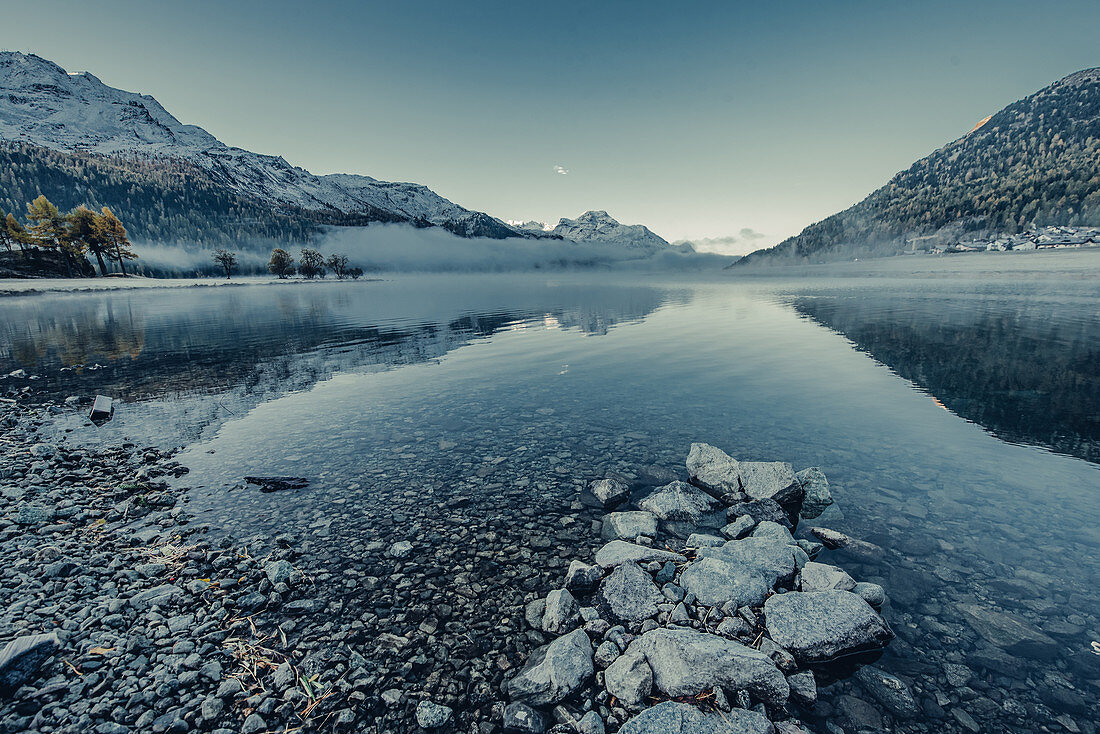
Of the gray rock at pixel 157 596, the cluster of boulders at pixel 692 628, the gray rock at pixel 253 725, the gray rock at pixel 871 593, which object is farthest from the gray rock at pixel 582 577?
the gray rock at pixel 157 596

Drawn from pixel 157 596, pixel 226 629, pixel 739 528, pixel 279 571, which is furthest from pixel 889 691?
pixel 157 596

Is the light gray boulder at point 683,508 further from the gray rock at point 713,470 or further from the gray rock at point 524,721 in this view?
the gray rock at point 524,721

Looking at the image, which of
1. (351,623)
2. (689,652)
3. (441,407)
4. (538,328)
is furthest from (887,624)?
(538,328)

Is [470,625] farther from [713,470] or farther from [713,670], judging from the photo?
[713,470]

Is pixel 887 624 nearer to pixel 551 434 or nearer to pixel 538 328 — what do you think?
pixel 551 434

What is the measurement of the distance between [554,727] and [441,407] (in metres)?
14.6

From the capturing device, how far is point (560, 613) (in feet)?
22.5

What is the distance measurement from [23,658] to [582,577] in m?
7.81

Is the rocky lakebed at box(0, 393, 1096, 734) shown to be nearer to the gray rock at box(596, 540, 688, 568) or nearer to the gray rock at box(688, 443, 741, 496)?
the gray rock at box(596, 540, 688, 568)

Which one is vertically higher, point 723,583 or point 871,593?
point 723,583

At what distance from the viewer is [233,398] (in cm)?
2000

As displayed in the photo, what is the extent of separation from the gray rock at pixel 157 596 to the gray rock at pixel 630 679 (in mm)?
7377

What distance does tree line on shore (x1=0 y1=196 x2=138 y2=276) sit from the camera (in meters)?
124

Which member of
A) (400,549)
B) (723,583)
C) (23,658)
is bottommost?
(400,549)
